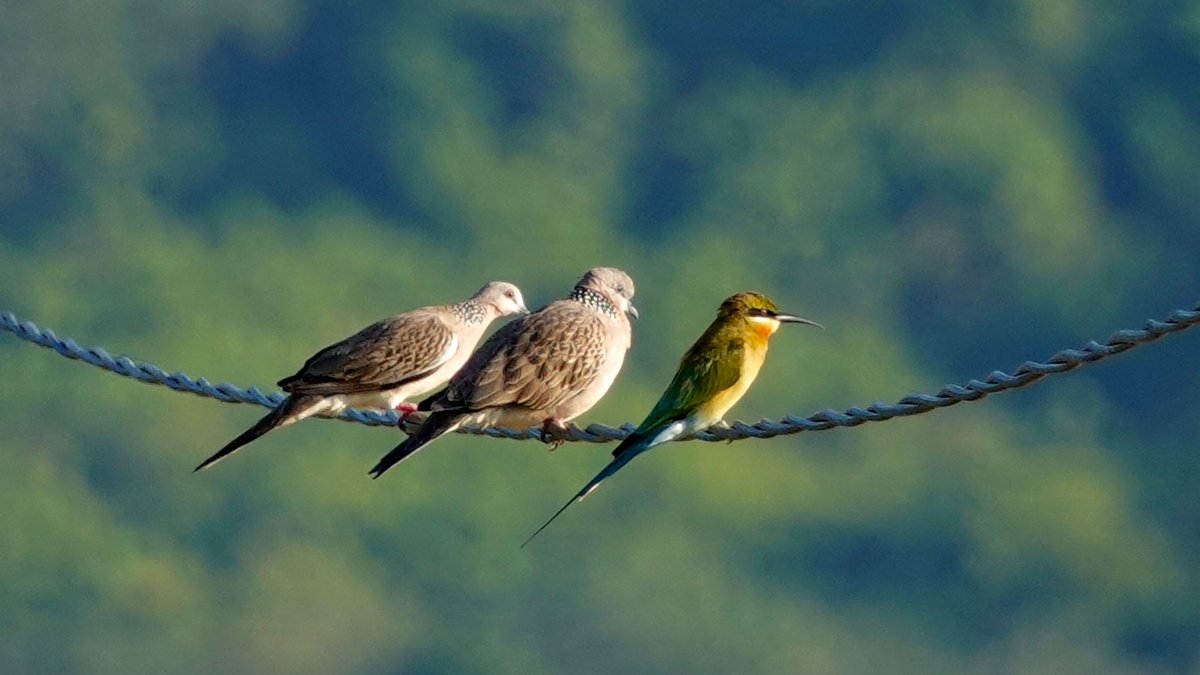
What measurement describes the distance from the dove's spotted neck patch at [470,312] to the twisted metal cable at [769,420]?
1.22m

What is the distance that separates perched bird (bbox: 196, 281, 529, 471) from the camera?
936 cm

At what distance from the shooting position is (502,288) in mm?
10820

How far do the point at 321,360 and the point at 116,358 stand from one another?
106 centimetres

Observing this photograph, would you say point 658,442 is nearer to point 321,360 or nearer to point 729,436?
point 729,436

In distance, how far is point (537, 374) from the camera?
349 inches

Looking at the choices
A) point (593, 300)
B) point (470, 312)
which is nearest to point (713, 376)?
point (593, 300)

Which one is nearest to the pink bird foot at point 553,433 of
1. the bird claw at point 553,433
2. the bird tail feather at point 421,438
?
the bird claw at point 553,433

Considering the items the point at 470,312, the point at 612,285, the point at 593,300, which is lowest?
the point at 470,312

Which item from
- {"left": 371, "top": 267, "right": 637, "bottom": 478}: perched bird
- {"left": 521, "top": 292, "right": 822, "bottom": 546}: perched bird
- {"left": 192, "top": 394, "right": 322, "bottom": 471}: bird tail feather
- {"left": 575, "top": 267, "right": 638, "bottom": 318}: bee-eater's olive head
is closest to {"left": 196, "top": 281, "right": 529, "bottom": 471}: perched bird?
{"left": 192, "top": 394, "right": 322, "bottom": 471}: bird tail feather

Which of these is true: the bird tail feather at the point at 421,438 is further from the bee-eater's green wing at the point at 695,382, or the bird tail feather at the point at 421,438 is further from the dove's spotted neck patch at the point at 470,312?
Result: the dove's spotted neck patch at the point at 470,312

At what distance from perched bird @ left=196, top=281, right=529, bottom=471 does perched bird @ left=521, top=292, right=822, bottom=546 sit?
5.40ft

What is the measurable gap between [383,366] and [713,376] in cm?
214

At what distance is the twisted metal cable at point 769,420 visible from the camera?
5898 millimetres

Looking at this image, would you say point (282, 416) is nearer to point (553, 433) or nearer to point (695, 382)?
point (553, 433)
